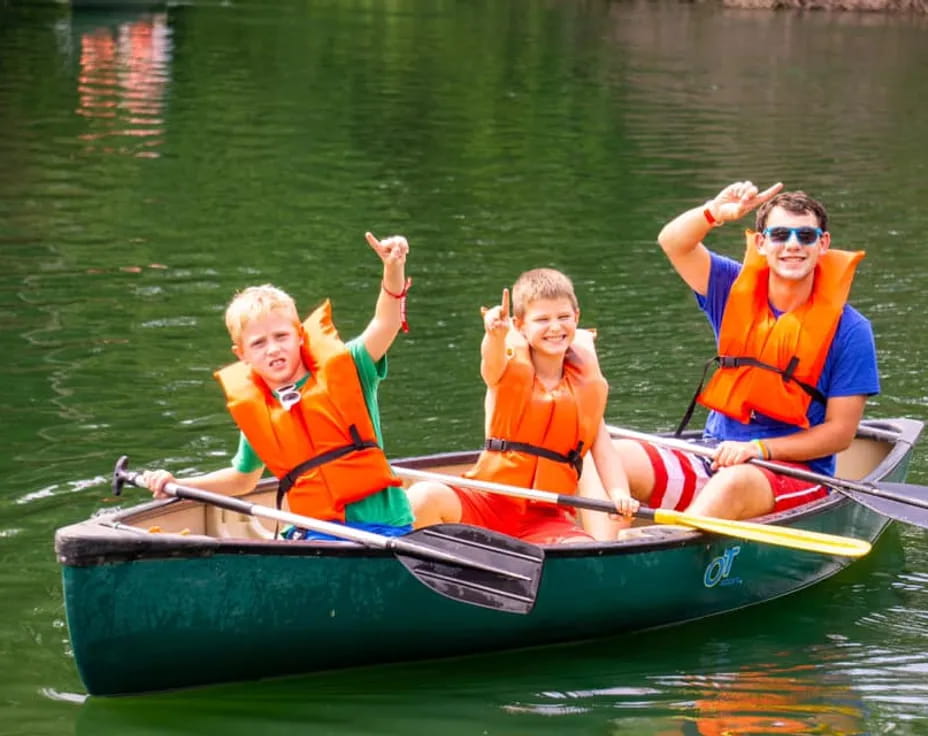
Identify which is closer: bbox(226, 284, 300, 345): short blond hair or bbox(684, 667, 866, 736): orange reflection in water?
bbox(226, 284, 300, 345): short blond hair

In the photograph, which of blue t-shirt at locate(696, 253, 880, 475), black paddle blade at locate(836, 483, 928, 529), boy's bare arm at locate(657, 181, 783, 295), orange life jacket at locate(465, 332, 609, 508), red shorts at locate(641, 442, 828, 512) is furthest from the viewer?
red shorts at locate(641, 442, 828, 512)

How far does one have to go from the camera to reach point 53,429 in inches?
301

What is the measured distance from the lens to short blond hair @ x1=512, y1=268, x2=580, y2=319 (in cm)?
538

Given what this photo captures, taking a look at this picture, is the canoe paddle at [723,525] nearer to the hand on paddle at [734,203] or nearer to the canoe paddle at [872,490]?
the canoe paddle at [872,490]

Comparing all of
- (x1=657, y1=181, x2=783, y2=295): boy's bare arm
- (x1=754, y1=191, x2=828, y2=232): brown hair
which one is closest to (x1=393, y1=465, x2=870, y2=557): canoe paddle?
(x1=657, y1=181, x2=783, y2=295): boy's bare arm

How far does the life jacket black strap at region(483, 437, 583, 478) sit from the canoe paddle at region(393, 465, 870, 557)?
0.14 meters

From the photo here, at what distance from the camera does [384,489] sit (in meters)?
5.23

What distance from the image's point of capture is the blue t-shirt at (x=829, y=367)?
591cm

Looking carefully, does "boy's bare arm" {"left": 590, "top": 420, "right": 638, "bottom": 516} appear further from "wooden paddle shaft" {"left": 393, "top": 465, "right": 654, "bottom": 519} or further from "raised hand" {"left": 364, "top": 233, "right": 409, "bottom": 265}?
"raised hand" {"left": 364, "top": 233, "right": 409, "bottom": 265}

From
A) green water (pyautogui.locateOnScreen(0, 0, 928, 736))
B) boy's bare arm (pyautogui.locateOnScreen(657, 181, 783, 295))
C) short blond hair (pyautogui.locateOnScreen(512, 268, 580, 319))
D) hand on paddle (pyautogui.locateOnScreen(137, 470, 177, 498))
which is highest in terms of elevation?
boy's bare arm (pyautogui.locateOnScreen(657, 181, 783, 295))

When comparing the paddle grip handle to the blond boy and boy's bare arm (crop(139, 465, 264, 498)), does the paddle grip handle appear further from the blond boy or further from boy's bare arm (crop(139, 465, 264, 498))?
boy's bare arm (crop(139, 465, 264, 498))

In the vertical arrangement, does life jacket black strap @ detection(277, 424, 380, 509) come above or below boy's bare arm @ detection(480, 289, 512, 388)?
below

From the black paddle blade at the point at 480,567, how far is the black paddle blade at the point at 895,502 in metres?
1.35

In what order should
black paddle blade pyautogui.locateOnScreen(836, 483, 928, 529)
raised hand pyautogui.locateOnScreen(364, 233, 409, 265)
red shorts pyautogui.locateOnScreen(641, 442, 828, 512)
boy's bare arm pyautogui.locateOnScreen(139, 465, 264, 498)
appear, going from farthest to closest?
red shorts pyautogui.locateOnScreen(641, 442, 828, 512) → black paddle blade pyautogui.locateOnScreen(836, 483, 928, 529) → boy's bare arm pyautogui.locateOnScreen(139, 465, 264, 498) → raised hand pyautogui.locateOnScreen(364, 233, 409, 265)
